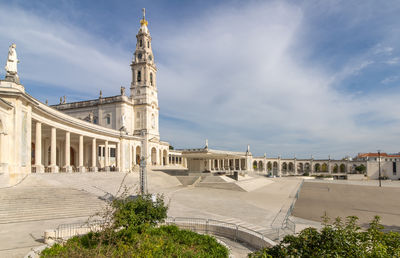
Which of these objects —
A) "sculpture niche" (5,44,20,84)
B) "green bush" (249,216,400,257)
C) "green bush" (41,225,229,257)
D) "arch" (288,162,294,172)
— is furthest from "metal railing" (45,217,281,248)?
"arch" (288,162,294,172)

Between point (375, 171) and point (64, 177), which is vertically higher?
point (64, 177)

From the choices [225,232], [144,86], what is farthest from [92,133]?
[225,232]

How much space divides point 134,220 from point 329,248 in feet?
25.3

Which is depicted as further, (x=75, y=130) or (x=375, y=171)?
(x=375, y=171)

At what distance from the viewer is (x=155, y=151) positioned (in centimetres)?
5825

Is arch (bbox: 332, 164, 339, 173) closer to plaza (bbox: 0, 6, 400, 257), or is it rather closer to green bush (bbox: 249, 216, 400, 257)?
plaza (bbox: 0, 6, 400, 257)

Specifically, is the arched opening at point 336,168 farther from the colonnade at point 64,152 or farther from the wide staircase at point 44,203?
the wide staircase at point 44,203

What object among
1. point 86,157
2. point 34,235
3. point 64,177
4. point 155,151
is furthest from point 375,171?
point 34,235

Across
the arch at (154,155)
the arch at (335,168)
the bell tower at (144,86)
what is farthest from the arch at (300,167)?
the arch at (154,155)

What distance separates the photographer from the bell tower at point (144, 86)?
194 ft

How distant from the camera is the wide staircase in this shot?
639 inches

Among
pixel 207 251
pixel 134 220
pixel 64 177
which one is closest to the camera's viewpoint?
pixel 207 251

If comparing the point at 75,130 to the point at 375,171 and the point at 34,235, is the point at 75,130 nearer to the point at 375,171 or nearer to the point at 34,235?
the point at 34,235

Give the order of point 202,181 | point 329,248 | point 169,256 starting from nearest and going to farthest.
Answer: point 329,248
point 169,256
point 202,181
